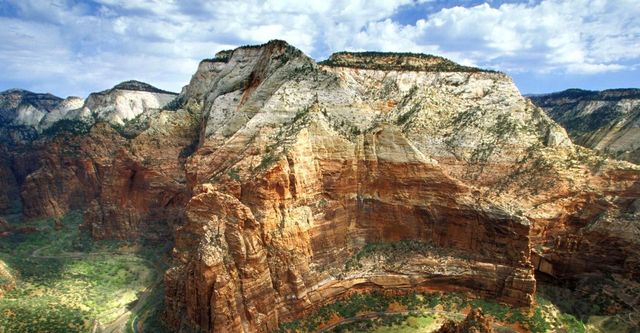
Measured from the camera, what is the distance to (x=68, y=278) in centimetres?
6669

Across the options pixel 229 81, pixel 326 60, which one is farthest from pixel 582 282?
pixel 229 81

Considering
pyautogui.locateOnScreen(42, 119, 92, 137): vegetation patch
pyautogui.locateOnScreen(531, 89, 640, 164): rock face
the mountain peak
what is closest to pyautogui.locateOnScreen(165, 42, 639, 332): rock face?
pyautogui.locateOnScreen(531, 89, 640, 164): rock face

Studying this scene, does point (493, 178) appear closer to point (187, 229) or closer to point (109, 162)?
point (187, 229)

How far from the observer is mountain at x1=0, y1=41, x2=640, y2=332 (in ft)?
150

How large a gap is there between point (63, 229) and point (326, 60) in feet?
203

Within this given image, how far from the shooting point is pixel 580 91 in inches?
6762

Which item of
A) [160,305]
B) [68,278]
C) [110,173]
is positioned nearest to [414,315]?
[160,305]

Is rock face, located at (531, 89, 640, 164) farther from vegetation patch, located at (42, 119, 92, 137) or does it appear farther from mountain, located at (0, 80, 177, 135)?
mountain, located at (0, 80, 177, 135)

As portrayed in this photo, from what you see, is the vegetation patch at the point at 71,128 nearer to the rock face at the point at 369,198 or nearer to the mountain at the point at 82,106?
the mountain at the point at 82,106

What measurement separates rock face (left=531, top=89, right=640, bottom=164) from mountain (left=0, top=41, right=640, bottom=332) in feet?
101

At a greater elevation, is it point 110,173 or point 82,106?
point 82,106

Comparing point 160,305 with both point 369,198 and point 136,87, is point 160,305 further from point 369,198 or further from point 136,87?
point 136,87

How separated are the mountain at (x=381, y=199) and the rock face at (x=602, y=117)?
1212 inches

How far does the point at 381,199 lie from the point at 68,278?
47860 mm
